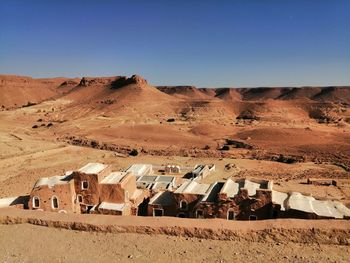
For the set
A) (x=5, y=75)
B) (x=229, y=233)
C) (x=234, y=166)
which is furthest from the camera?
(x=5, y=75)

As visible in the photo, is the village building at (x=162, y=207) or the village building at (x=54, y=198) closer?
the village building at (x=162, y=207)

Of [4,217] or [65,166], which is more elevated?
[4,217]

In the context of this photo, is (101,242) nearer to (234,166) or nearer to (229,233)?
(229,233)

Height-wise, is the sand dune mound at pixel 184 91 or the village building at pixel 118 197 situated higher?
the sand dune mound at pixel 184 91

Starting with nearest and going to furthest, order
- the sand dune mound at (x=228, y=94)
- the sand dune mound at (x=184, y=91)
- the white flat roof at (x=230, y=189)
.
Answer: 1. the white flat roof at (x=230, y=189)
2. the sand dune mound at (x=184, y=91)
3. the sand dune mound at (x=228, y=94)

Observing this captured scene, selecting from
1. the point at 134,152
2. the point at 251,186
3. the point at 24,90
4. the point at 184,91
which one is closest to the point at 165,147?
the point at 134,152

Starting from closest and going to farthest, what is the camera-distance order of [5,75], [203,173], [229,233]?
1. [229,233]
2. [203,173]
3. [5,75]

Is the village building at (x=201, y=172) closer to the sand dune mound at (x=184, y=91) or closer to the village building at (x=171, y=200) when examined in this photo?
the village building at (x=171, y=200)

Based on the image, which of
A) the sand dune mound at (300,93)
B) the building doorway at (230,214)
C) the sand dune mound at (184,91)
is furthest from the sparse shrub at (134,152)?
the sand dune mound at (300,93)

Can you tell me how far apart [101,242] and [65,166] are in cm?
2922

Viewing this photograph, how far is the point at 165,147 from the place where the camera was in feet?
158

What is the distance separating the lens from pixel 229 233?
10484 millimetres

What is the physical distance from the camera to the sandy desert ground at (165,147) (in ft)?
32.9

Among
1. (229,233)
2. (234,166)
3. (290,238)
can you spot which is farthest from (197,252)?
(234,166)
